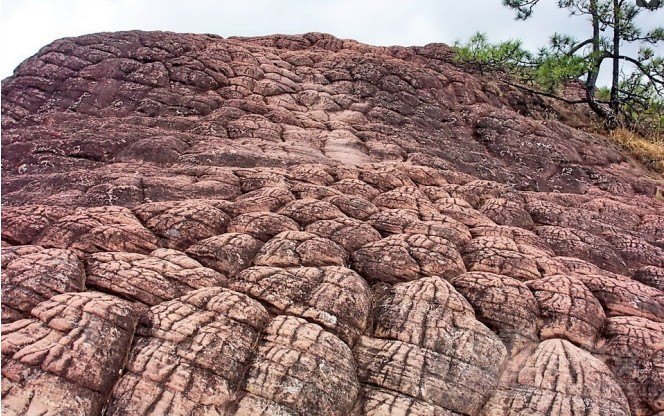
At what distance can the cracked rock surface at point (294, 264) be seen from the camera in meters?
4.19

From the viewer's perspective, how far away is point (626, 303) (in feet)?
18.3

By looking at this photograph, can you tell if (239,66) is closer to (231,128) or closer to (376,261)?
(231,128)

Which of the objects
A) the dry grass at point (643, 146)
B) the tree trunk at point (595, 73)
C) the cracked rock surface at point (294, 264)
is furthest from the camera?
the tree trunk at point (595, 73)

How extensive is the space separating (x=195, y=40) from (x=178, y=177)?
20.9ft

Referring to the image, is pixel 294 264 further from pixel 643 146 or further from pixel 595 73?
pixel 595 73

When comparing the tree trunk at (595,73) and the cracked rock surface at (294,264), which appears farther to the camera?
the tree trunk at (595,73)

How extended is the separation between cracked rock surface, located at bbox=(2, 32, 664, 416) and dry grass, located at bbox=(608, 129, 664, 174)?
80.0 inches

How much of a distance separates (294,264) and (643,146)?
37.1 ft

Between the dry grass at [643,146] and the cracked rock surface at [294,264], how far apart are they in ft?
6.66

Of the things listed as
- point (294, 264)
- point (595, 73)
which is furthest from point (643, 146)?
point (294, 264)

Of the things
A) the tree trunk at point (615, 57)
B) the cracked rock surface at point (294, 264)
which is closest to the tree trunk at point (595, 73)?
the tree trunk at point (615, 57)

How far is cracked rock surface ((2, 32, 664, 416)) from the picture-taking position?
4188mm

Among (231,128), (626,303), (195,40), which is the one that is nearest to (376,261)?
(626,303)

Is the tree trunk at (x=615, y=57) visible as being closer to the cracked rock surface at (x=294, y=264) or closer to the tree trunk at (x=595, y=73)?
the tree trunk at (x=595, y=73)
